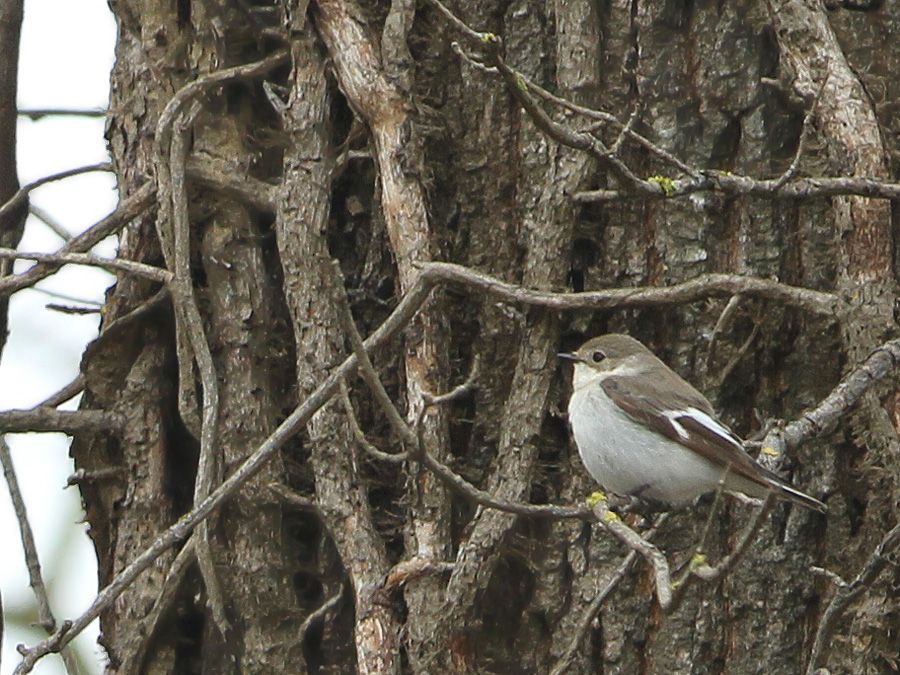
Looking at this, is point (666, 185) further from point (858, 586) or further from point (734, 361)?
point (858, 586)

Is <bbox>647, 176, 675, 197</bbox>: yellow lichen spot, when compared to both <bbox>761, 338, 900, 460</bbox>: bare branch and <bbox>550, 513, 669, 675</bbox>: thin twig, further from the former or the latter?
<bbox>550, 513, 669, 675</bbox>: thin twig

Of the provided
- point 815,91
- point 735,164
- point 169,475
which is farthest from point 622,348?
point 169,475

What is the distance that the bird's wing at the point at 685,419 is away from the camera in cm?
405

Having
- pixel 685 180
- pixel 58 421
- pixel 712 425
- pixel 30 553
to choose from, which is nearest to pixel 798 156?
pixel 685 180

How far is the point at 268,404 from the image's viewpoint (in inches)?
177

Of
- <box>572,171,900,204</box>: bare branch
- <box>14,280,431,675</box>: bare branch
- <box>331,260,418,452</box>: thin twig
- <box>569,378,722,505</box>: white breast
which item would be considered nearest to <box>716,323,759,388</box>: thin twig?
<box>569,378,722,505</box>: white breast

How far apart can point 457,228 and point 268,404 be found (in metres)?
0.81

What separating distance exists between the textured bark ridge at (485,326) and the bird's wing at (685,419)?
81mm

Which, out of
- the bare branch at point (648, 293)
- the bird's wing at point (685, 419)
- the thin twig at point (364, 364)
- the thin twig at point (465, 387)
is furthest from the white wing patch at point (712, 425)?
the thin twig at point (364, 364)

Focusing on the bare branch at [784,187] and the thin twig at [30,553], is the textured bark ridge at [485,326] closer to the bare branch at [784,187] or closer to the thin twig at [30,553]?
the bare branch at [784,187]

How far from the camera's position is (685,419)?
4.37 m

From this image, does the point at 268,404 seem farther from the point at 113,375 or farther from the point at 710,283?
the point at 710,283

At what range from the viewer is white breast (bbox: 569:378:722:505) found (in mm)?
4180

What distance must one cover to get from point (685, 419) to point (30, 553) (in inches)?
81.6
